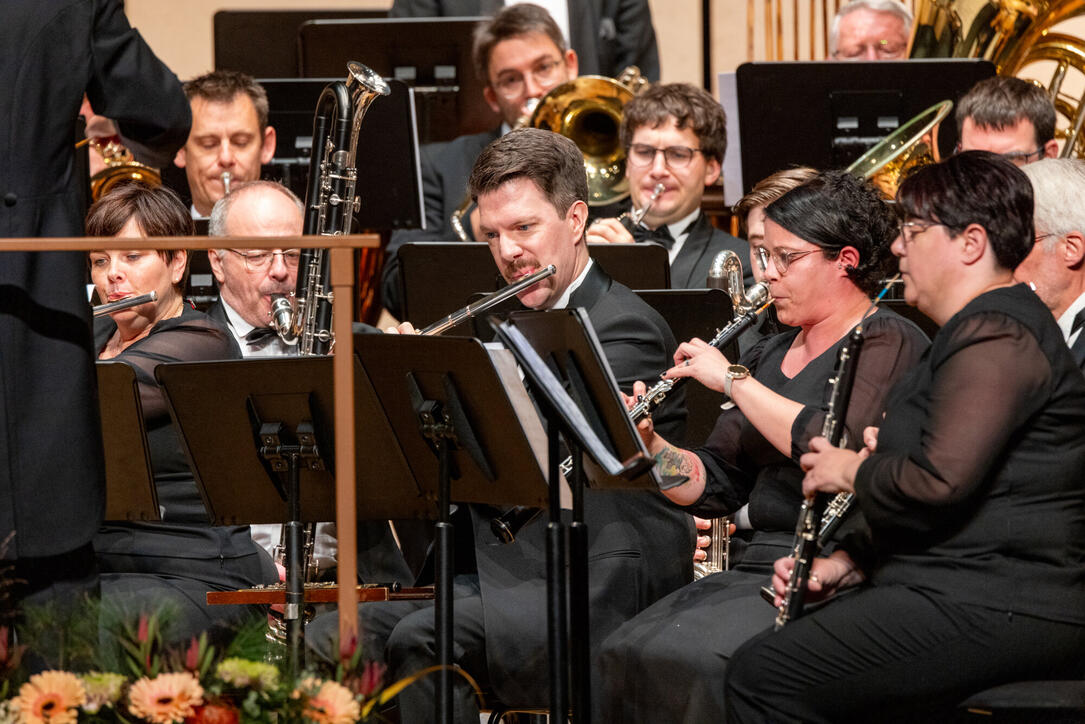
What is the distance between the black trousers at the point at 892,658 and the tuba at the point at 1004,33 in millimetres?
3304

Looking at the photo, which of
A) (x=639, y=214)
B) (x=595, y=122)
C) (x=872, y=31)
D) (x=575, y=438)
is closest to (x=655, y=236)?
(x=639, y=214)

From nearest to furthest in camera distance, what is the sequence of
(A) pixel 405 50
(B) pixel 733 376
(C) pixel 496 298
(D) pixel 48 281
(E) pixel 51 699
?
(E) pixel 51 699 < (D) pixel 48 281 < (B) pixel 733 376 < (C) pixel 496 298 < (A) pixel 405 50

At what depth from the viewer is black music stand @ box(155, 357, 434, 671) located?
9.21 feet

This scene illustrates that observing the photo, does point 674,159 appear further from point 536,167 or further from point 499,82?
point 536,167

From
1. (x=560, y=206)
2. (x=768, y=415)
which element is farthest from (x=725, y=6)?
(x=768, y=415)

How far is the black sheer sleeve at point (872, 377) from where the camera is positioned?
2.70m

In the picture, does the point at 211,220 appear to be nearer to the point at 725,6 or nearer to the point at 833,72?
the point at 833,72

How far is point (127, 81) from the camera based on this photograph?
2631 millimetres

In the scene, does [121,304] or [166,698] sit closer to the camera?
[166,698]

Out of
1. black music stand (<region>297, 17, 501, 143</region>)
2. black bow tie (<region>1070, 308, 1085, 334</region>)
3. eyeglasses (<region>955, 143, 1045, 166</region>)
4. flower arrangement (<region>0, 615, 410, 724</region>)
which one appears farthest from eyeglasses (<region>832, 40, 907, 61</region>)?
flower arrangement (<region>0, 615, 410, 724</region>)

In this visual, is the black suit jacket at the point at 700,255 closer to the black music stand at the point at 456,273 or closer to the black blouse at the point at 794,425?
the black music stand at the point at 456,273

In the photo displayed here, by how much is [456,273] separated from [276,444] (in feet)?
3.83

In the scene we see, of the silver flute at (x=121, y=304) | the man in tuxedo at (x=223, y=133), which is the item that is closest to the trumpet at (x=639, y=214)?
the man in tuxedo at (x=223, y=133)

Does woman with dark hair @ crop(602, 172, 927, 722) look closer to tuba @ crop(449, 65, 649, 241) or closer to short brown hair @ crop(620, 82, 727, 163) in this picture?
short brown hair @ crop(620, 82, 727, 163)
